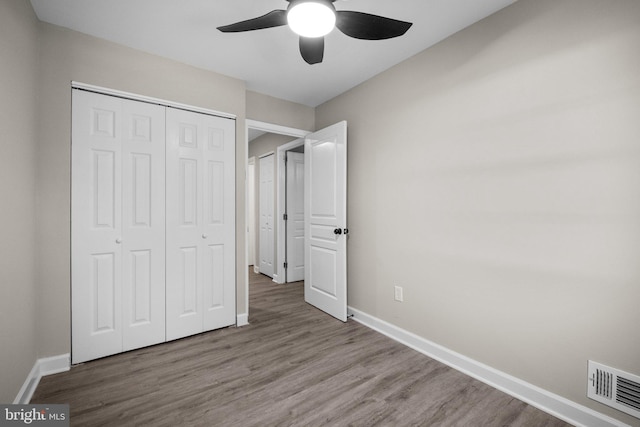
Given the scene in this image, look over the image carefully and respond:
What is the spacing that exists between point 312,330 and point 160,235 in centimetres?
172

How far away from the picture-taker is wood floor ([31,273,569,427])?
5.39 ft

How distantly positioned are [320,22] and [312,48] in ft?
1.08

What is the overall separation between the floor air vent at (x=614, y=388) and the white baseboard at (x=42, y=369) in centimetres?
337

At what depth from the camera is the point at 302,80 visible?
2973mm

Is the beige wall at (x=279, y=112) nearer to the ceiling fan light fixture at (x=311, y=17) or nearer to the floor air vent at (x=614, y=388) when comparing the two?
the ceiling fan light fixture at (x=311, y=17)

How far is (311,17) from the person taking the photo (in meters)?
1.44

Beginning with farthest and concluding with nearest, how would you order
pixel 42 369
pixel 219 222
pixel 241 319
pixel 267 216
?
1. pixel 267 216
2. pixel 241 319
3. pixel 219 222
4. pixel 42 369

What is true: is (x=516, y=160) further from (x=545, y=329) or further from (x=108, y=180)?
(x=108, y=180)

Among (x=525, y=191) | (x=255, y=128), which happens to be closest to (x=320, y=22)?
(x=525, y=191)

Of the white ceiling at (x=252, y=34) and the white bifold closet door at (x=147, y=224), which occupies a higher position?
the white ceiling at (x=252, y=34)

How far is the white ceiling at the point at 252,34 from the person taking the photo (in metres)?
1.89

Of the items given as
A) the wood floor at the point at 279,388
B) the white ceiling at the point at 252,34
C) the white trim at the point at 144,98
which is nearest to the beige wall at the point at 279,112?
the white ceiling at the point at 252,34

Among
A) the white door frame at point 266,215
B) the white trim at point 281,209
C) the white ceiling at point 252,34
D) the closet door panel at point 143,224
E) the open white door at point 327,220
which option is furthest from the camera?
the white door frame at point 266,215
